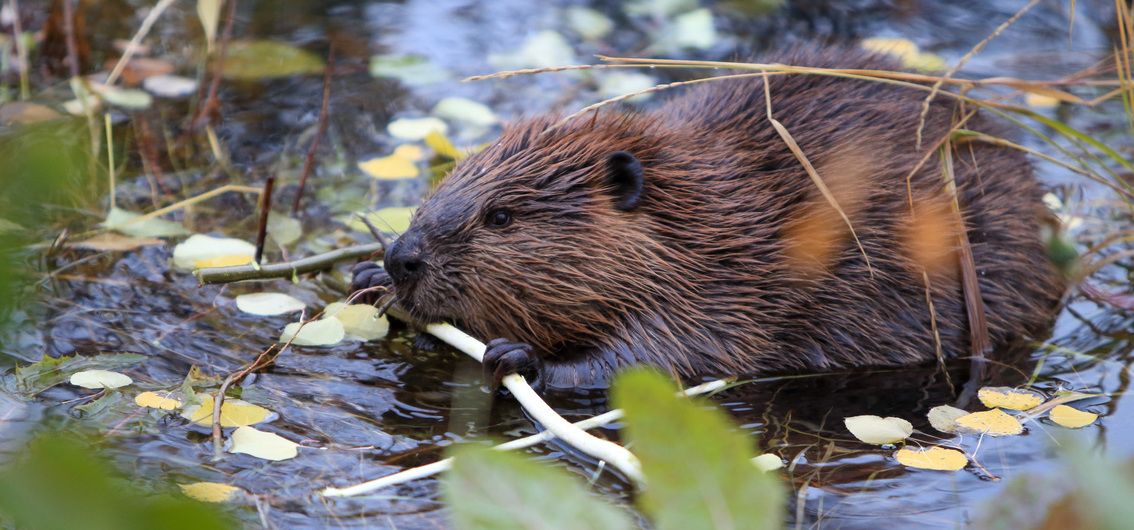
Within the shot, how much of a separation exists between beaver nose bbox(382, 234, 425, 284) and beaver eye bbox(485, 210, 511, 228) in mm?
207

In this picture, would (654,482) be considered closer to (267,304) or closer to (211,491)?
(211,491)

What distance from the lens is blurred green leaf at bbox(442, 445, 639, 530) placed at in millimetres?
957

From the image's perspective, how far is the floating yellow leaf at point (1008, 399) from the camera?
9.53 ft

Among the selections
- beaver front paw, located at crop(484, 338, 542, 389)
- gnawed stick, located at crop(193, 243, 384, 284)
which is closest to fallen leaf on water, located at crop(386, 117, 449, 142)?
gnawed stick, located at crop(193, 243, 384, 284)

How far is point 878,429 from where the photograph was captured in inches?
109

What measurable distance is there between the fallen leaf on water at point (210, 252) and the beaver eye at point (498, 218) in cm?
81

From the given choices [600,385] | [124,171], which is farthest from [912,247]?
[124,171]

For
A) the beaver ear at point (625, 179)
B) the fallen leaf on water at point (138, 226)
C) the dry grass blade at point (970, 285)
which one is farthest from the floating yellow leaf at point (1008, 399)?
the fallen leaf on water at point (138, 226)

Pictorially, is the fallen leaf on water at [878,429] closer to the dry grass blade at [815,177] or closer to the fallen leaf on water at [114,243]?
the dry grass blade at [815,177]

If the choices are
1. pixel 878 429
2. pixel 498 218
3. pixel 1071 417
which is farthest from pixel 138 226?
pixel 1071 417

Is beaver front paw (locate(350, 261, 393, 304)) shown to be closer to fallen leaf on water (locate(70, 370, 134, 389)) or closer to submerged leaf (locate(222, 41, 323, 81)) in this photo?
fallen leaf on water (locate(70, 370, 134, 389))

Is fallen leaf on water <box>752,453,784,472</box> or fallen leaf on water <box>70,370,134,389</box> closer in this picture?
fallen leaf on water <box>752,453,784,472</box>

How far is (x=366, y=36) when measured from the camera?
521 cm

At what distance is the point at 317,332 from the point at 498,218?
1.79ft
